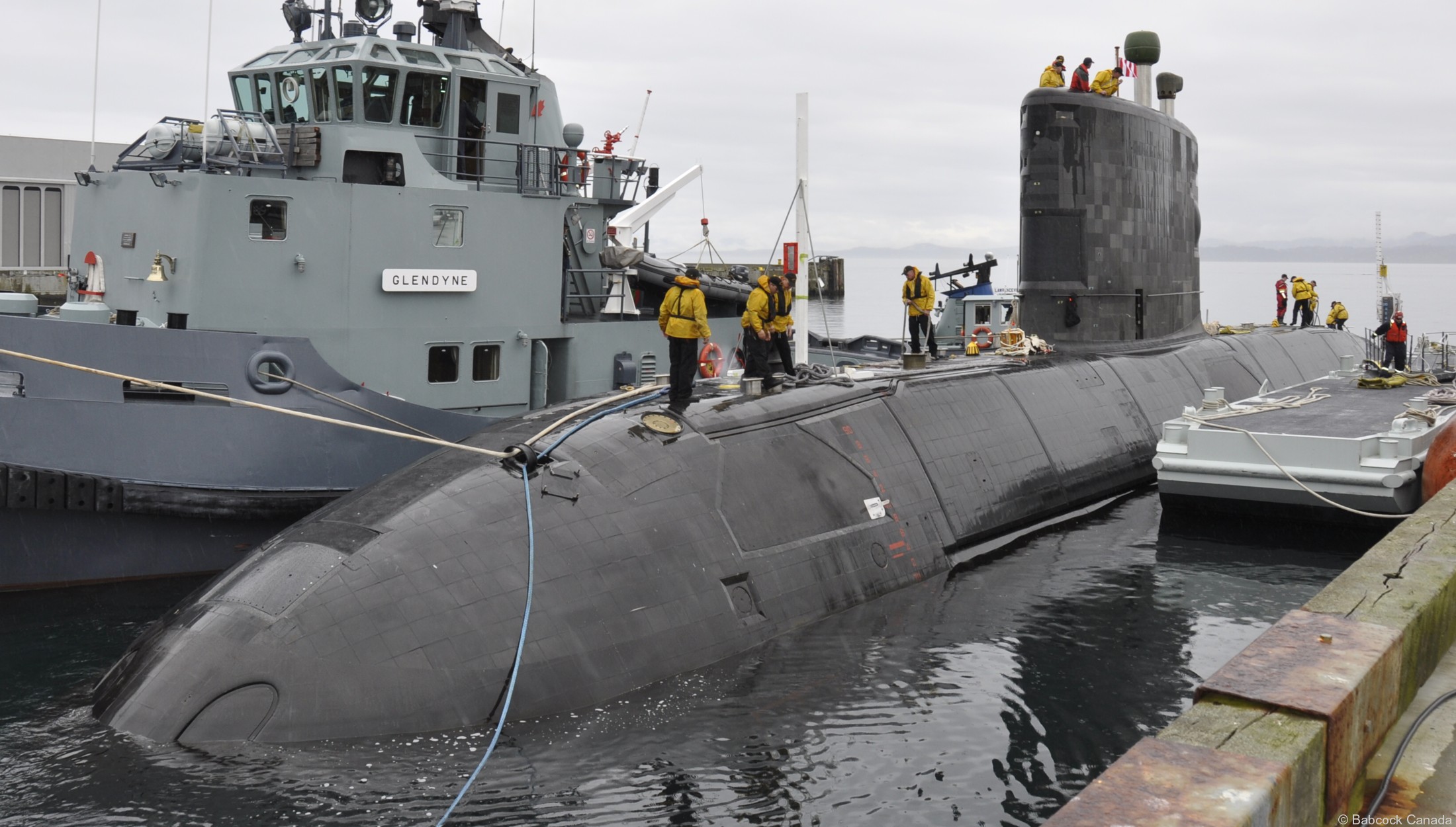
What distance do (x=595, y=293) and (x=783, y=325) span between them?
22.8 ft

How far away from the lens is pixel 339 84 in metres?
15.9

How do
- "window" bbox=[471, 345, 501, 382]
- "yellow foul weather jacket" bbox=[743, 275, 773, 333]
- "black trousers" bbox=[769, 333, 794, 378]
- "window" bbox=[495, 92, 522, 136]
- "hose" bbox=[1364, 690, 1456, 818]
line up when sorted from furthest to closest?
"window" bbox=[495, 92, 522, 136]
"window" bbox=[471, 345, 501, 382]
"black trousers" bbox=[769, 333, 794, 378]
"yellow foul weather jacket" bbox=[743, 275, 773, 333]
"hose" bbox=[1364, 690, 1456, 818]

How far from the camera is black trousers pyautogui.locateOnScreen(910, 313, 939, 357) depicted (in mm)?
17219

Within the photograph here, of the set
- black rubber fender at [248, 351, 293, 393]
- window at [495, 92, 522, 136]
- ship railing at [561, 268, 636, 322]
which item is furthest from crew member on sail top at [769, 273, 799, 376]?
window at [495, 92, 522, 136]

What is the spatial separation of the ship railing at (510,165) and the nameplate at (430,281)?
1.60 metres

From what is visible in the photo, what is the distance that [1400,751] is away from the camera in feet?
A: 18.1

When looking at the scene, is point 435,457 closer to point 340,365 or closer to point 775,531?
point 775,531

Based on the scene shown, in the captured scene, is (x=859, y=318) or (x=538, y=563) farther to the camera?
(x=859, y=318)

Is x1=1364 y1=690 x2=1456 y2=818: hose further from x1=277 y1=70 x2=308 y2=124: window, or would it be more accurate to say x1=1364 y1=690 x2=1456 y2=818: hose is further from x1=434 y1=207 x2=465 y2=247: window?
x1=277 y1=70 x2=308 y2=124: window

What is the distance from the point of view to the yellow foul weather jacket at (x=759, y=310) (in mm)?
11820

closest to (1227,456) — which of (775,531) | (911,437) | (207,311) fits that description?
(911,437)

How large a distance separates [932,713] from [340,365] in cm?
922

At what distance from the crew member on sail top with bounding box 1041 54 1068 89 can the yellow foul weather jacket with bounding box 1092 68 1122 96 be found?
1.51ft

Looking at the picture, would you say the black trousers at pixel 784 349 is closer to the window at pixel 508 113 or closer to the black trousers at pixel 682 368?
the black trousers at pixel 682 368
